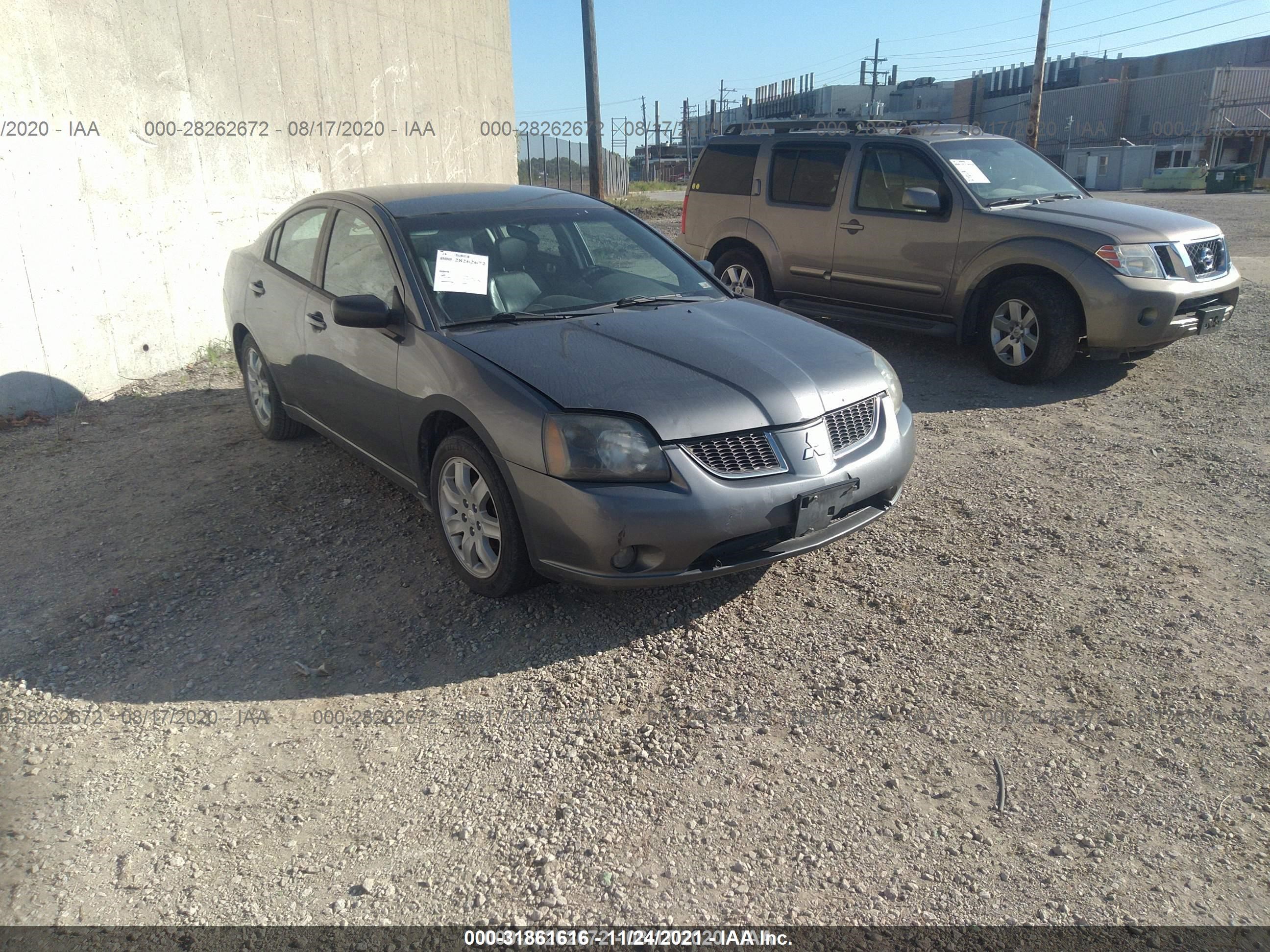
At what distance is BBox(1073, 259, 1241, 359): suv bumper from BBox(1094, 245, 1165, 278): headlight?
5 cm

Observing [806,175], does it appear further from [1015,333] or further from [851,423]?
[851,423]

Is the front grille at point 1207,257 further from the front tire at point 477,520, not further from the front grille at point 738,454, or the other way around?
the front tire at point 477,520

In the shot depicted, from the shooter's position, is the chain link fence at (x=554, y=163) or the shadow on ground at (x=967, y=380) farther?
the chain link fence at (x=554, y=163)

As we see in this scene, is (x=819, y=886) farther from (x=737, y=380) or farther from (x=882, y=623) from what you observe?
(x=737, y=380)

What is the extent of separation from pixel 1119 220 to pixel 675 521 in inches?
220

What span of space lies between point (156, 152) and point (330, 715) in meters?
6.46

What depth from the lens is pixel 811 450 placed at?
356cm

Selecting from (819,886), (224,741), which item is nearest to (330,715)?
(224,741)

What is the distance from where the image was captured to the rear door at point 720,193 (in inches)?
353

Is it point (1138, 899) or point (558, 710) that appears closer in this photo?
point (1138, 899)

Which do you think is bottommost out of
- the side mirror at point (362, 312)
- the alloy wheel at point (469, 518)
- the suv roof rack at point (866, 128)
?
the alloy wheel at point (469, 518)

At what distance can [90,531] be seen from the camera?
16.0 ft

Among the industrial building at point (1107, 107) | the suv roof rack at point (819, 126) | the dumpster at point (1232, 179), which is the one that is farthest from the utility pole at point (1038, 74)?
the suv roof rack at point (819, 126)

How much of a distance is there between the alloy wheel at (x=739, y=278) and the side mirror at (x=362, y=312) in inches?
215
